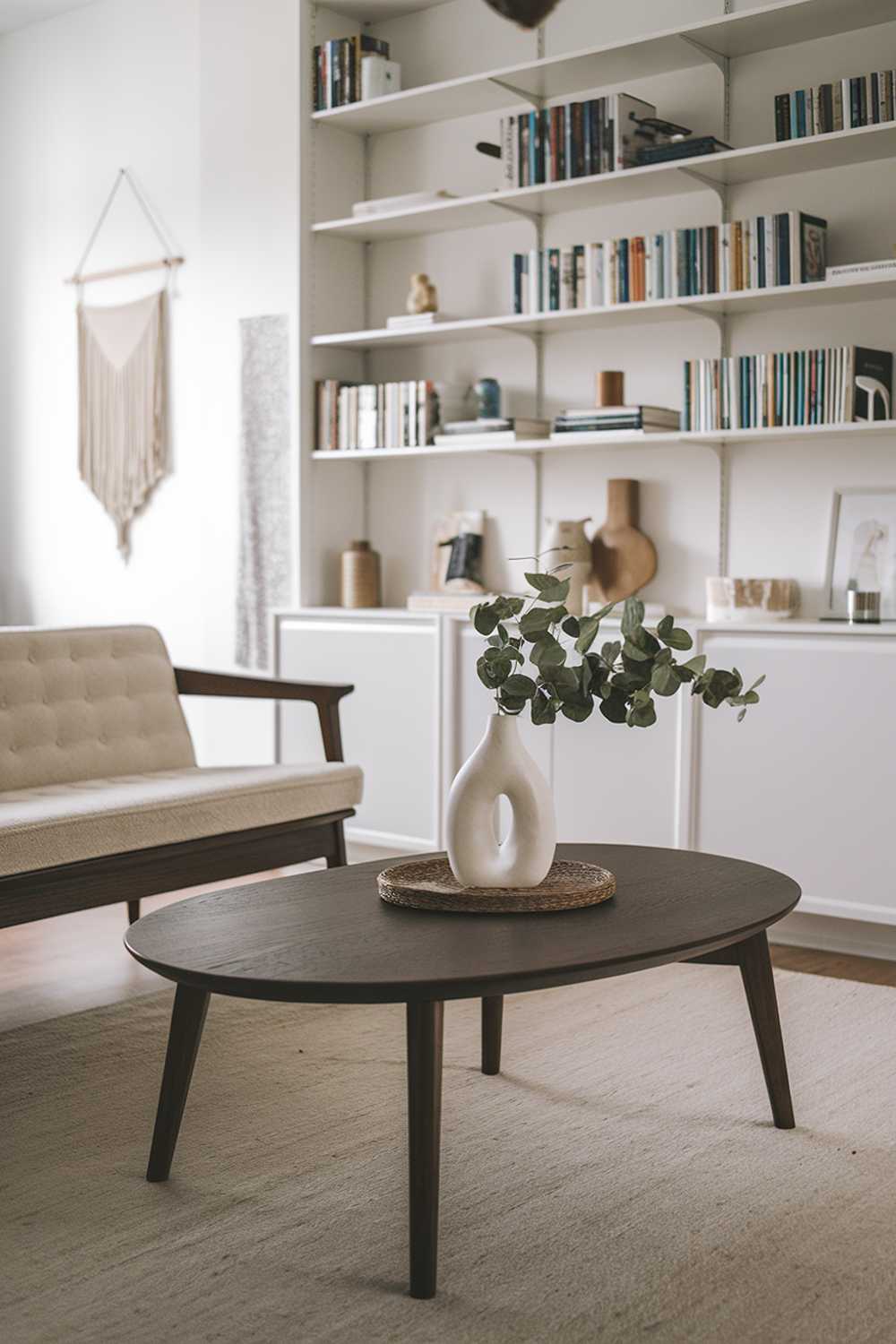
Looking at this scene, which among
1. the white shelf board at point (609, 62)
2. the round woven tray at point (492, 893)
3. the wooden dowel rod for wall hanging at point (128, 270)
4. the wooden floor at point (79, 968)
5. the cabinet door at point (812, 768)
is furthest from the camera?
the wooden dowel rod for wall hanging at point (128, 270)

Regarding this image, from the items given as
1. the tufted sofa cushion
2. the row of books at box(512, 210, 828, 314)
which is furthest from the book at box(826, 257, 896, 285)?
the tufted sofa cushion

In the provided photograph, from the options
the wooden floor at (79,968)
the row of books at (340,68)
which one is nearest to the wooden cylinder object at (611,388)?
the row of books at (340,68)

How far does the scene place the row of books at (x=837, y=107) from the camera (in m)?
3.71

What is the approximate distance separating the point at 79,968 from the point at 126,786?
1.76ft

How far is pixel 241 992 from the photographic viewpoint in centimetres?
192

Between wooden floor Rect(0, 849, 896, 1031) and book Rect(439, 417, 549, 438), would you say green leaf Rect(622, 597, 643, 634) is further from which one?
book Rect(439, 417, 549, 438)

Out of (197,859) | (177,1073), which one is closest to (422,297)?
(197,859)

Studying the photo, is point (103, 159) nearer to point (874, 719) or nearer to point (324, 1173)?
point (874, 719)

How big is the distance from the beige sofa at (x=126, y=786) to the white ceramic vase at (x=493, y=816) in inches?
36.4

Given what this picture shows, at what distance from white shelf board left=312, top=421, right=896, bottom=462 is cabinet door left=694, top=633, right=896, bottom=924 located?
53 cm

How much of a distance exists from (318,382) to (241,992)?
3.26 metres

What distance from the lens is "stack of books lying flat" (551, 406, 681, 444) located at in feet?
13.7

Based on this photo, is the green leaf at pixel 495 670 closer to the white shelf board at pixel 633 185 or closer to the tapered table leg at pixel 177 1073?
the tapered table leg at pixel 177 1073

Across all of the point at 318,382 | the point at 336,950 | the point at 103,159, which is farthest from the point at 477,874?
the point at 103,159
